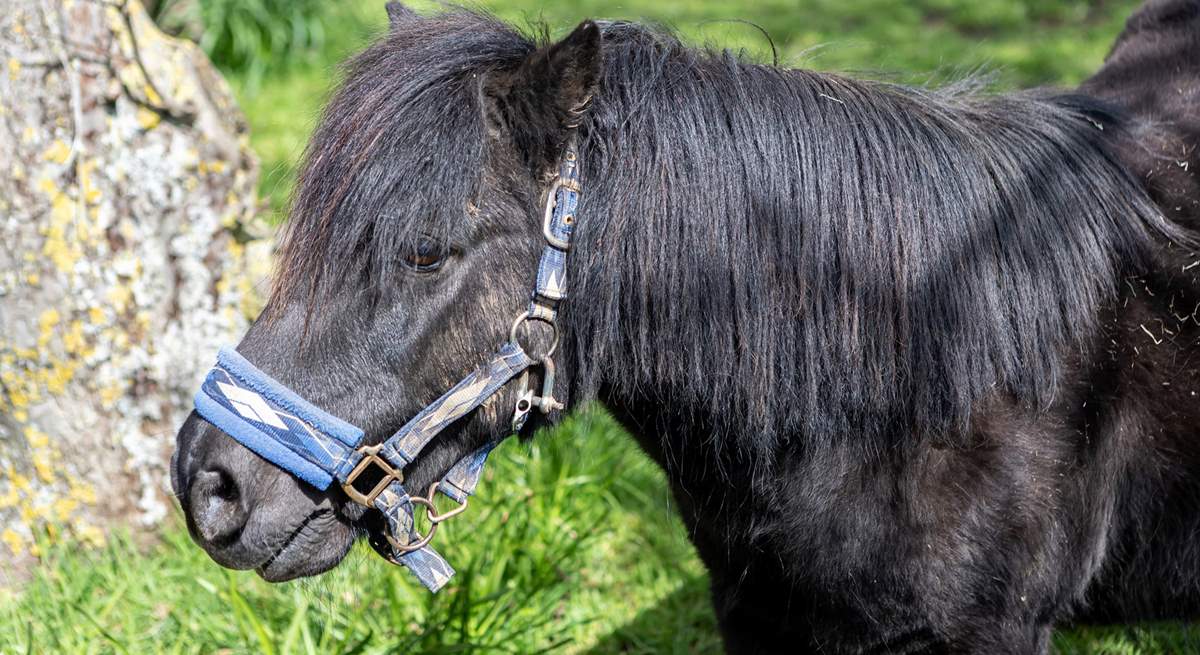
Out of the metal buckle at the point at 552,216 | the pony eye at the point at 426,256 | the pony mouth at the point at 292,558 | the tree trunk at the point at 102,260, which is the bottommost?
the tree trunk at the point at 102,260

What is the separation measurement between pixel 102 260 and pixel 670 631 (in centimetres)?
214

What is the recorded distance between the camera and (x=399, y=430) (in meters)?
1.79

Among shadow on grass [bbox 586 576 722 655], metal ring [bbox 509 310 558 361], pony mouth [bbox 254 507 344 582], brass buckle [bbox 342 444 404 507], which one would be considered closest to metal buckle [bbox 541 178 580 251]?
metal ring [bbox 509 310 558 361]

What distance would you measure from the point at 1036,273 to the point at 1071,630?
3.43 feet

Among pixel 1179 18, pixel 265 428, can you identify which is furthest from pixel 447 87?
pixel 1179 18

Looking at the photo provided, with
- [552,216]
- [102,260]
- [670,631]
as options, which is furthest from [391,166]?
[670,631]

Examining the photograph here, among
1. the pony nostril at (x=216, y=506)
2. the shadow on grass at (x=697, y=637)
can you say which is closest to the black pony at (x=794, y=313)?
the pony nostril at (x=216, y=506)

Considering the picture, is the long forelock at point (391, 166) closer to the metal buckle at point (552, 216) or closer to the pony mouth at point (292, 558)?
the metal buckle at point (552, 216)

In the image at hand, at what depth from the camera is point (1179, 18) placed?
2961 mm

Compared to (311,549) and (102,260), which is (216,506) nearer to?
(311,549)

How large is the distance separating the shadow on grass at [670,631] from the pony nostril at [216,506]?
5.47 feet

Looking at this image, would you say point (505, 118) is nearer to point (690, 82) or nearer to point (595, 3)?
point (690, 82)

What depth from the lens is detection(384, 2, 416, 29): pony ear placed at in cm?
205

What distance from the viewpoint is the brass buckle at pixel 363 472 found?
Result: 5.83 feet
